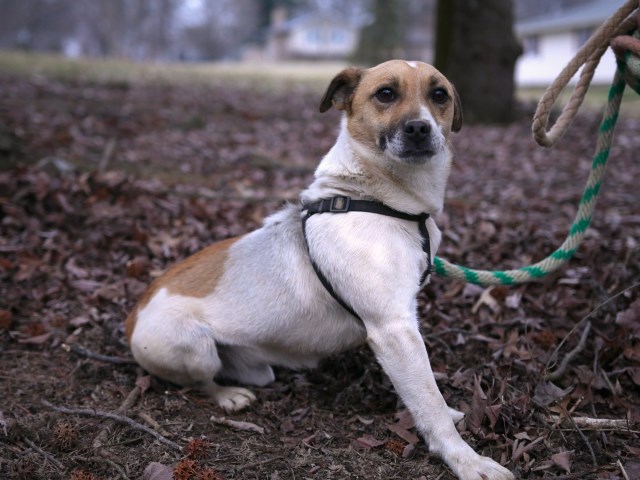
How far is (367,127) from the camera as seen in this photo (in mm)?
3432

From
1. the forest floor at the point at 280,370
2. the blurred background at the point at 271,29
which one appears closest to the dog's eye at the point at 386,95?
the forest floor at the point at 280,370

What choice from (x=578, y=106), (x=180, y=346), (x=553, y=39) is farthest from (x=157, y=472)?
(x=553, y=39)

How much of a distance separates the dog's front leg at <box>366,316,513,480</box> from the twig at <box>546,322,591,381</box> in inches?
35.1

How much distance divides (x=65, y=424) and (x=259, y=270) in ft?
4.38

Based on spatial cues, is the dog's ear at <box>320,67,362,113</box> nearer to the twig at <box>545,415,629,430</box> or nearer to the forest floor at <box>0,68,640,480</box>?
the forest floor at <box>0,68,640,480</box>

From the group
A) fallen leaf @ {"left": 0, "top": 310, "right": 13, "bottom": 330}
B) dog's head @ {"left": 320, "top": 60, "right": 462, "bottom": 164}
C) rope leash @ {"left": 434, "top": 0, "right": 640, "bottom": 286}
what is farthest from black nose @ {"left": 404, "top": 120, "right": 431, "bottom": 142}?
fallen leaf @ {"left": 0, "top": 310, "right": 13, "bottom": 330}

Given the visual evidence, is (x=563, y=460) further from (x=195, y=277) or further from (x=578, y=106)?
(x=195, y=277)

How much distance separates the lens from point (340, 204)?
131 inches

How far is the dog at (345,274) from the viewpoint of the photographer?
305 cm

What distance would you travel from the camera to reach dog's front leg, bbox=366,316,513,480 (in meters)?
2.90

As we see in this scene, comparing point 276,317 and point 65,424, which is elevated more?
point 276,317

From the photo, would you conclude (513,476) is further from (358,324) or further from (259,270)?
(259,270)

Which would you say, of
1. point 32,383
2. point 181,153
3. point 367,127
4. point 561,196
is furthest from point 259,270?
point 181,153

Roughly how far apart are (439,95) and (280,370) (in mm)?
2093
